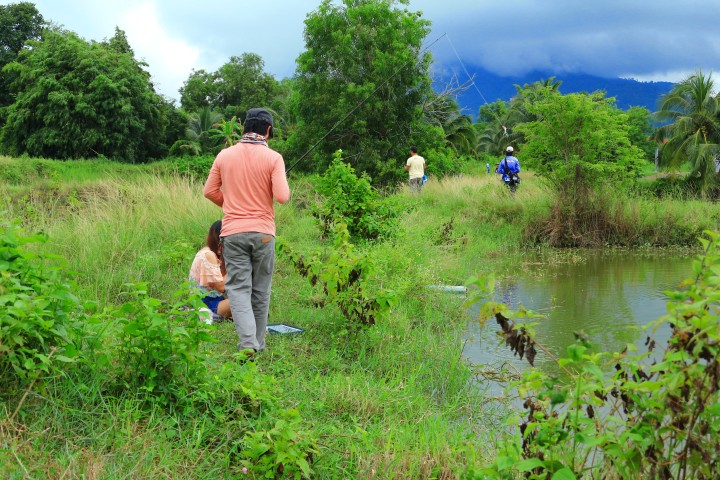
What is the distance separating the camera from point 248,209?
468 cm

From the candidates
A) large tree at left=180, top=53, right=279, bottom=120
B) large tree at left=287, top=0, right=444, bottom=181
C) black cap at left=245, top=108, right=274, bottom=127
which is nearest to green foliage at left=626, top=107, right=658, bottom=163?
large tree at left=180, top=53, right=279, bottom=120

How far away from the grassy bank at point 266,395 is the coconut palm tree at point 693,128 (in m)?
26.2

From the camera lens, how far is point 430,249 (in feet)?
30.8

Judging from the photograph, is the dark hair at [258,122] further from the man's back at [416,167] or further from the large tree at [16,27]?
the large tree at [16,27]

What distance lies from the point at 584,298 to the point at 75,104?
29.4 metres

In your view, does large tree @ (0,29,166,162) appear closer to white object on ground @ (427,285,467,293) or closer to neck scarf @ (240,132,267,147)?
white object on ground @ (427,285,467,293)

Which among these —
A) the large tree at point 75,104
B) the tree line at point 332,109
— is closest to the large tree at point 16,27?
the tree line at point 332,109

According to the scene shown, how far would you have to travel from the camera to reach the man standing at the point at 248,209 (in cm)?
466

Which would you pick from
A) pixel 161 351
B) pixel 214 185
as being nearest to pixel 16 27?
pixel 214 185

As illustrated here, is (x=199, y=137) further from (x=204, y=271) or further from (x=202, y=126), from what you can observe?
(x=204, y=271)

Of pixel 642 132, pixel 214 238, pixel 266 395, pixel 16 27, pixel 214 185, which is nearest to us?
pixel 266 395

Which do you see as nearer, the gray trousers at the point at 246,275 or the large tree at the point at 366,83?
the gray trousers at the point at 246,275

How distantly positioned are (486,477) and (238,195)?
265cm

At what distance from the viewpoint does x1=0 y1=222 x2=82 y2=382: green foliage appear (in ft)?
9.85
